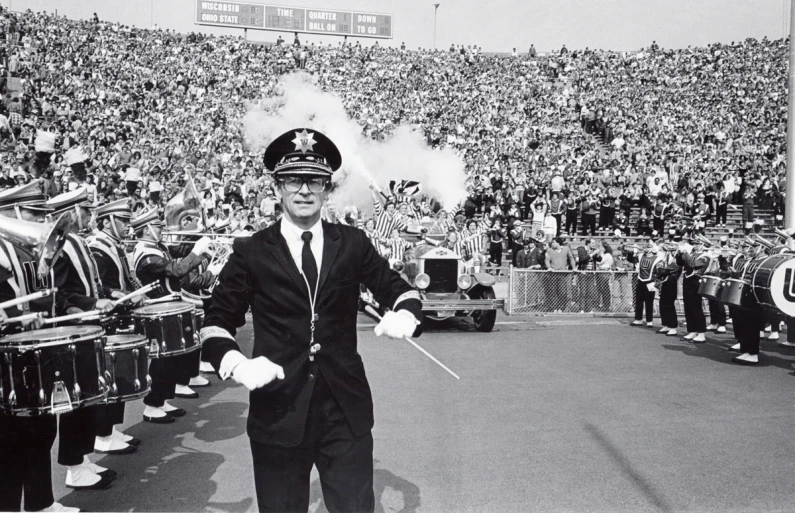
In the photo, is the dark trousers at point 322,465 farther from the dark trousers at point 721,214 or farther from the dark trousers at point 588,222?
the dark trousers at point 721,214

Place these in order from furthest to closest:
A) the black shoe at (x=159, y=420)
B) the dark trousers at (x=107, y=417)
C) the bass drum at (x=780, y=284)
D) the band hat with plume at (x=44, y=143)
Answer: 1. the bass drum at (x=780, y=284)
2. the black shoe at (x=159, y=420)
3. the band hat with plume at (x=44, y=143)
4. the dark trousers at (x=107, y=417)

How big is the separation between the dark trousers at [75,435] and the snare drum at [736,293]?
7832 millimetres

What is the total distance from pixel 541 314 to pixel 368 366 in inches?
261

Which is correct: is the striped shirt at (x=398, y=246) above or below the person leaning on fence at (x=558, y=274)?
above

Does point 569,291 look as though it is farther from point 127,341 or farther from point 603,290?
point 127,341

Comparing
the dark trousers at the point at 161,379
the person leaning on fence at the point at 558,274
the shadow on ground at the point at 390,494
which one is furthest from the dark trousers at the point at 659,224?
the shadow on ground at the point at 390,494

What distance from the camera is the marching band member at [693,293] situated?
11656 mm

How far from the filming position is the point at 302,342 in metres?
3.01

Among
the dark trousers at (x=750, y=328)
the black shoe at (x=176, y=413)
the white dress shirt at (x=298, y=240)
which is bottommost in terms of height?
the black shoe at (x=176, y=413)

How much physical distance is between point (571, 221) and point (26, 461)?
1842cm

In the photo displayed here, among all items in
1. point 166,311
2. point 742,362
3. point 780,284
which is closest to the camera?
point 166,311

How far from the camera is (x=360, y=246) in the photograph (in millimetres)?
3215

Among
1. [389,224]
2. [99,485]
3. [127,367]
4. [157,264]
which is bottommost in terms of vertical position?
[99,485]

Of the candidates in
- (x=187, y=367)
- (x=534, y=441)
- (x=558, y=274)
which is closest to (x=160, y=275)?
(x=187, y=367)
